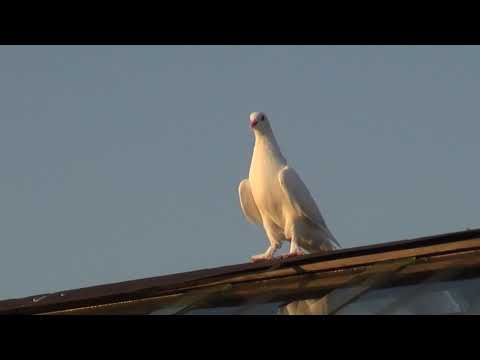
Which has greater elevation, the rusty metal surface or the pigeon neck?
the pigeon neck

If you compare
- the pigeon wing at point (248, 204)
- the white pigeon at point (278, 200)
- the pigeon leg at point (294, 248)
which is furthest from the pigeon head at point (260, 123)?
the pigeon leg at point (294, 248)

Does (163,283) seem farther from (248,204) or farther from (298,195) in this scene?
(248,204)

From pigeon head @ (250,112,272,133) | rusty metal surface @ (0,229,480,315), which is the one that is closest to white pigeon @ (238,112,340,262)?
pigeon head @ (250,112,272,133)

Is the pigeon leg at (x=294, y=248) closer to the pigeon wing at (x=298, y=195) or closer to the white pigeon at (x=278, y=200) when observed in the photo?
the white pigeon at (x=278, y=200)

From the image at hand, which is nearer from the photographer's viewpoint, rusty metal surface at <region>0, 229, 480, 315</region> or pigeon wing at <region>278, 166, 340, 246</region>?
rusty metal surface at <region>0, 229, 480, 315</region>

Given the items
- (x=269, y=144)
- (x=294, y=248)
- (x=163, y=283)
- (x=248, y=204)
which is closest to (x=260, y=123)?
(x=269, y=144)

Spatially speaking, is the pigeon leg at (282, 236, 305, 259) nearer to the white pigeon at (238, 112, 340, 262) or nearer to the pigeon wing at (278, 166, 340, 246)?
the white pigeon at (238, 112, 340, 262)

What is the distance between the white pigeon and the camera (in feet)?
50.5

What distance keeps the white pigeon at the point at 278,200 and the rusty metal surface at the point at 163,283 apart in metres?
2.66

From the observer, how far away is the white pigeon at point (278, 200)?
15383 mm
